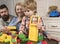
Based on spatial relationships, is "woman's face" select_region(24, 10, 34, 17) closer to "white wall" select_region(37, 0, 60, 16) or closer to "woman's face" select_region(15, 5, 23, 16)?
"woman's face" select_region(15, 5, 23, 16)

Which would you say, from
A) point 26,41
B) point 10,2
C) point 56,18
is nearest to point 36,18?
point 26,41

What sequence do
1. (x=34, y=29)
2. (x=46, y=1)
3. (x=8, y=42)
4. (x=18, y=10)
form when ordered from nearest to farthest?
(x=34, y=29) < (x=8, y=42) < (x=18, y=10) < (x=46, y=1)

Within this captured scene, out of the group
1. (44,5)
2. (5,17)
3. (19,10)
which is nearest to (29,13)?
(19,10)

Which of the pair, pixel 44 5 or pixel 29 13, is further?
pixel 44 5

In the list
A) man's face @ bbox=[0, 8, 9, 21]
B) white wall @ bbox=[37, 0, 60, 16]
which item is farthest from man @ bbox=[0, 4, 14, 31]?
white wall @ bbox=[37, 0, 60, 16]

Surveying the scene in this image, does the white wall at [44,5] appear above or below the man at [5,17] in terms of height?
above

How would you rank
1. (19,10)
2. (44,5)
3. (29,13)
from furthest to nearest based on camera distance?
(44,5) < (19,10) < (29,13)

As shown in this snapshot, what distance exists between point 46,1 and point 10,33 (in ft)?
1.54

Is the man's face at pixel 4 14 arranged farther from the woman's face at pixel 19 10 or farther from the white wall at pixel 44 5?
the white wall at pixel 44 5

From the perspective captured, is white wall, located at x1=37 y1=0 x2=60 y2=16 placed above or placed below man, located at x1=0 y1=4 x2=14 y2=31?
above

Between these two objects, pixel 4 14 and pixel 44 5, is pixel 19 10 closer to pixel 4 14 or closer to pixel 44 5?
pixel 4 14

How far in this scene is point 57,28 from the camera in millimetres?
Result: 1457

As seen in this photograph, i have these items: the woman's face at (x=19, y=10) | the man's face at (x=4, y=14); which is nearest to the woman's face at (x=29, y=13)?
the woman's face at (x=19, y=10)

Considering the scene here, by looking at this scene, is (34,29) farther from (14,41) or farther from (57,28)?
(57,28)
